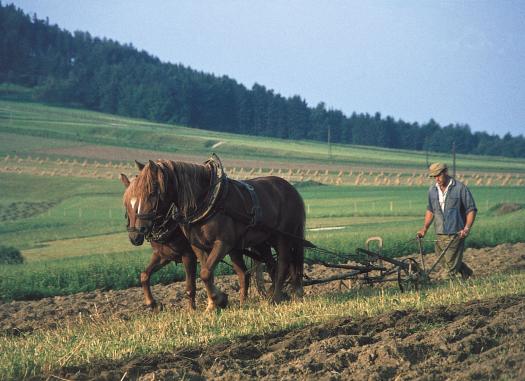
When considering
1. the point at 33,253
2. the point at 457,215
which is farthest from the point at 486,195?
the point at 457,215

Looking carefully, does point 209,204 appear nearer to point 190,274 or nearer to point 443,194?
point 190,274

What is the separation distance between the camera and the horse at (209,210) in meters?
9.94

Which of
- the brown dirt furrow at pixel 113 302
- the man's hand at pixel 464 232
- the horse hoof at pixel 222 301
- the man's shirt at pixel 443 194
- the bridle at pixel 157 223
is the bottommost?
the brown dirt furrow at pixel 113 302

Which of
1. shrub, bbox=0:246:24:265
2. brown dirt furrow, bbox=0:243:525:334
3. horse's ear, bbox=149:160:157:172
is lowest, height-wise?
shrub, bbox=0:246:24:265

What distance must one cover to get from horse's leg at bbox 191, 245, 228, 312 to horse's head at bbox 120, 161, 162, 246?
75cm

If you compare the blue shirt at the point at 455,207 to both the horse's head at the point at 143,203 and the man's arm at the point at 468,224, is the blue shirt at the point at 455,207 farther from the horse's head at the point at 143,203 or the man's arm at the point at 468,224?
the horse's head at the point at 143,203

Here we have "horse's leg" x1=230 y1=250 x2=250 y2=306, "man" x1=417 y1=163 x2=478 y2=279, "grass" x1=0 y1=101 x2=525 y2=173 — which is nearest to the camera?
"horse's leg" x1=230 y1=250 x2=250 y2=306

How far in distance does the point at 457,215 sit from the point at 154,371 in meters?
6.96

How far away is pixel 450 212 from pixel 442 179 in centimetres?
50

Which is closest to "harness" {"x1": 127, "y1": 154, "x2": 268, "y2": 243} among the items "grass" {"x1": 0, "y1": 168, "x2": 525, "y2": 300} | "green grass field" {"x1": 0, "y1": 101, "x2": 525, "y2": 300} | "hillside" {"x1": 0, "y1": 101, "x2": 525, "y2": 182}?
"grass" {"x1": 0, "y1": 168, "x2": 525, "y2": 300}

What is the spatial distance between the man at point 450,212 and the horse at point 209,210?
2.50m

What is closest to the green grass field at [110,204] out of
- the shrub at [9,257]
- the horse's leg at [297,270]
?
the shrub at [9,257]

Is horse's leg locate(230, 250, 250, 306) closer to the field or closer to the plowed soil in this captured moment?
the field

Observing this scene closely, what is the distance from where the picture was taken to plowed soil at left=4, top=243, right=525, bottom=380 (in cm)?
643
